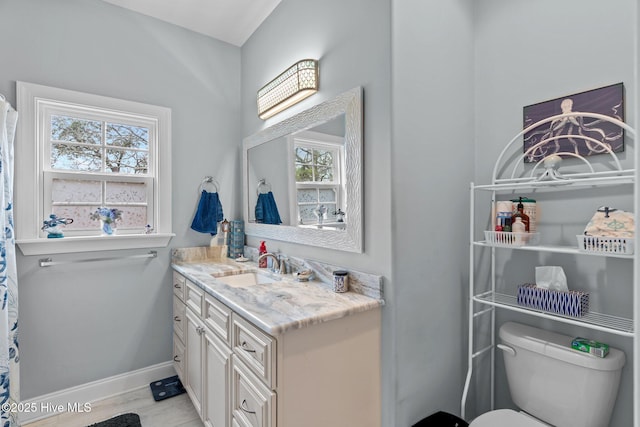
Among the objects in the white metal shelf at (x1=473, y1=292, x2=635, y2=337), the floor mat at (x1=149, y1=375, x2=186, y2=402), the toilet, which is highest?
the white metal shelf at (x1=473, y1=292, x2=635, y2=337)

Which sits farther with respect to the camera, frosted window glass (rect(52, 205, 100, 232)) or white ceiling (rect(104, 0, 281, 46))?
white ceiling (rect(104, 0, 281, 46))

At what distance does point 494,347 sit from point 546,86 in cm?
136

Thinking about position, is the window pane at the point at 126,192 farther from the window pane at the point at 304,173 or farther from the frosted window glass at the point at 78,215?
the window pane at the point at 304,173

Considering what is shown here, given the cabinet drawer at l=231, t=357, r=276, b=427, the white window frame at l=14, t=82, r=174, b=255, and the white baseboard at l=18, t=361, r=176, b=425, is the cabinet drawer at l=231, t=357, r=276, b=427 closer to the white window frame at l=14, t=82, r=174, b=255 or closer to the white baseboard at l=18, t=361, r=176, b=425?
the white baseboard at l=18, t=361, r=176, b=425

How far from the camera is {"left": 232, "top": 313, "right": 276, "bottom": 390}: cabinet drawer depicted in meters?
1.18

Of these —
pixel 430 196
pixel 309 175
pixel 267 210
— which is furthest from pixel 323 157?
pixel 267 210

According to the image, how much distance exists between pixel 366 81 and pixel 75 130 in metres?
2.05

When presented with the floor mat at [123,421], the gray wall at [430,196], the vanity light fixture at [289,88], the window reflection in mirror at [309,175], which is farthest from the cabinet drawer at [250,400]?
the vanity light fixture at [289,88]

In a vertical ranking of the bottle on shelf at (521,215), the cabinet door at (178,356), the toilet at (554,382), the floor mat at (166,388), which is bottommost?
the floor mat at (166,388)

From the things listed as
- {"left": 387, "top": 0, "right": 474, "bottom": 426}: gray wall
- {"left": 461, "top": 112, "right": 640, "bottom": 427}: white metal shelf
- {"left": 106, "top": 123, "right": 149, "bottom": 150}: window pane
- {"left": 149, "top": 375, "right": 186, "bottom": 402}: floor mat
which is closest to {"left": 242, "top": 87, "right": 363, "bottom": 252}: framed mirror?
{"left": 387, "top": 0, "right": 474, "bottom": 426}: gray wall

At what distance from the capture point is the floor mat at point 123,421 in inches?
75.0

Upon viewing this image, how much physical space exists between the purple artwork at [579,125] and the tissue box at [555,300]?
61 centimetres

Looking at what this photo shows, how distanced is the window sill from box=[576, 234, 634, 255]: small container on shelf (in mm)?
2475

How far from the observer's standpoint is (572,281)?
4.64 ft
